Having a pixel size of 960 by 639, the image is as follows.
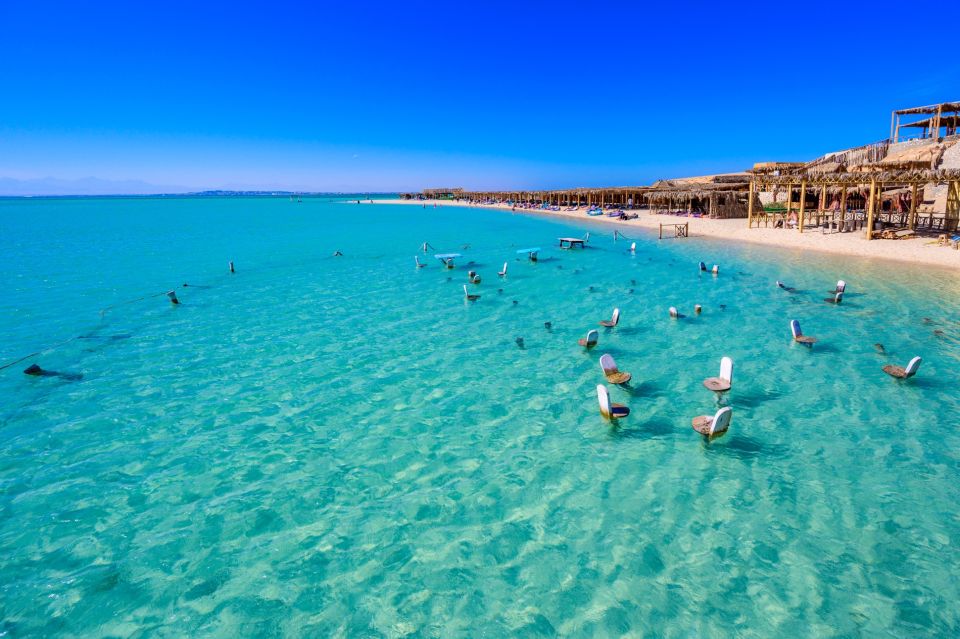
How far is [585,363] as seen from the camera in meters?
12.6

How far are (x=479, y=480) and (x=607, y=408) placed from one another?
9.99 feet

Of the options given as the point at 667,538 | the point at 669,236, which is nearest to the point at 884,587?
the point at 667,538

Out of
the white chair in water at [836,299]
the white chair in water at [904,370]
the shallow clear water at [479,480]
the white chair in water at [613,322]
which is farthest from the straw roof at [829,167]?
the white chair in water at [904,370]

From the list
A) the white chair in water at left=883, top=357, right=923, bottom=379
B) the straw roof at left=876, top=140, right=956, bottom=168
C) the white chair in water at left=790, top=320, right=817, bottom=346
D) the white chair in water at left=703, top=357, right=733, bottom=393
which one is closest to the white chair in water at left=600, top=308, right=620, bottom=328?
the white chair in water at left=790, top=320, right=817, bottom=346

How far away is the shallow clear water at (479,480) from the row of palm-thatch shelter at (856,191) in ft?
54.8

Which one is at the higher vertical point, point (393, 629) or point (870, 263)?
point (870, 263)

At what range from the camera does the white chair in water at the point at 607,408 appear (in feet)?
30.1

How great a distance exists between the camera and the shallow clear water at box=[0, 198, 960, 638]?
5.52 m

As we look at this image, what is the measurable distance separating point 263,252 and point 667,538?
125ft

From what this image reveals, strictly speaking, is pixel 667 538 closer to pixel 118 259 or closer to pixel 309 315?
pixel 309 315

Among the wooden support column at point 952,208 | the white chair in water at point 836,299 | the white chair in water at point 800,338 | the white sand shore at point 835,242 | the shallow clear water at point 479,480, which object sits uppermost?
the wooden support column at point 952,208

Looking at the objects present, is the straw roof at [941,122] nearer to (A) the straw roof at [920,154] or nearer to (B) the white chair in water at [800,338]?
(A) the straw roof at [920,154]

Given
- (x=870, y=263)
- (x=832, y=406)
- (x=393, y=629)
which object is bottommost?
(x=393, y=629)

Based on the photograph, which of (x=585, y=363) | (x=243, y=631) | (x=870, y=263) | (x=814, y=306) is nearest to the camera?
(x=243, y=631)
